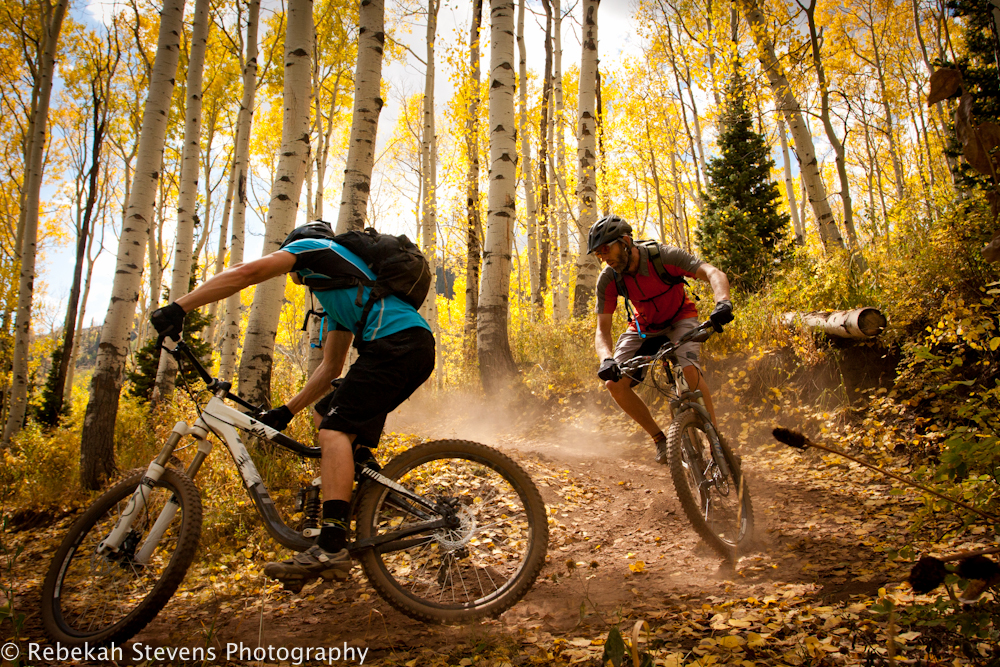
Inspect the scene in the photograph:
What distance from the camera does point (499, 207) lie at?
8.48 m

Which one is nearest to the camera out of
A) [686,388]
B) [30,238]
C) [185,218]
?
[686,388]

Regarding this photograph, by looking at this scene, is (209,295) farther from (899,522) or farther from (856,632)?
(899,522)

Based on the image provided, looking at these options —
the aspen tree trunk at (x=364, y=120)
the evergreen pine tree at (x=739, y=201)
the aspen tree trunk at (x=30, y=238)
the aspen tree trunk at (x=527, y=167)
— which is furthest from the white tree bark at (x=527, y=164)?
the aspen tree trunk at (x=30, y=238)

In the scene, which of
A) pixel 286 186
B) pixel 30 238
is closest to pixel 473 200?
pixel 286 186

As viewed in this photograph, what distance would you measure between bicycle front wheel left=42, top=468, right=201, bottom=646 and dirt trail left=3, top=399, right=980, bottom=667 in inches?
8.3

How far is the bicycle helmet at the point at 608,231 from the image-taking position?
12.6 feet

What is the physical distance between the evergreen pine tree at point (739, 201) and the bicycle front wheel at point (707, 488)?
820 centimetres

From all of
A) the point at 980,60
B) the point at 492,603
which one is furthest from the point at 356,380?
the point at 980,60

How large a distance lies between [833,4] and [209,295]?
2235 centimetres

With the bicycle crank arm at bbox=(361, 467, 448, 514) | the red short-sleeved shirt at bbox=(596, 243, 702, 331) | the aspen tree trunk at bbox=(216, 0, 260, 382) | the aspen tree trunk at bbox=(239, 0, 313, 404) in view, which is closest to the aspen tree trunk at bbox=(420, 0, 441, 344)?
the aspen tree trunk at bbox=(216, 0, 260, 382)

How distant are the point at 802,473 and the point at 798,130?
7.72m

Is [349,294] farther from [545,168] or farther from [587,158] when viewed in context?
[545,168]

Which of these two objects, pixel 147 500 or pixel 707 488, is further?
pixel 707 488

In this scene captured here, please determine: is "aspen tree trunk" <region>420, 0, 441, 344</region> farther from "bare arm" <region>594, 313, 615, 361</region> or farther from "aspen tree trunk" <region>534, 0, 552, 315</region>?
"bare arm" <region>594, 313, 615, 361</region>
